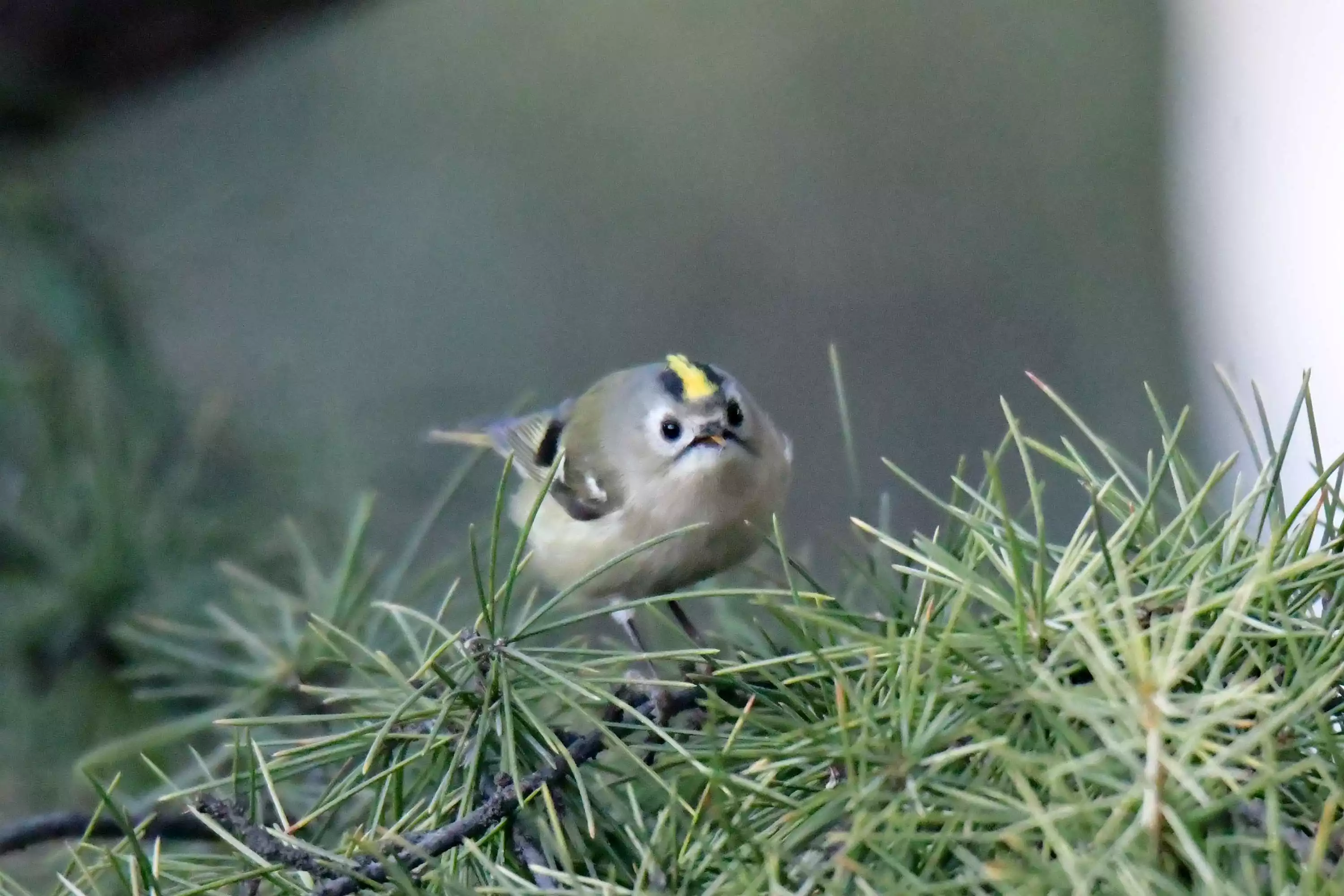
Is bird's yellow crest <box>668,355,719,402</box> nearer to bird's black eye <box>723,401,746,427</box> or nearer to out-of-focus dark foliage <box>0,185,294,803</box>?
bird's black eye <box>723,401,746,427</box>

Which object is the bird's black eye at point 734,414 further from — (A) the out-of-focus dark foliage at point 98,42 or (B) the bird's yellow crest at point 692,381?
(A) the out-of-focus dark foliage at point 98,42

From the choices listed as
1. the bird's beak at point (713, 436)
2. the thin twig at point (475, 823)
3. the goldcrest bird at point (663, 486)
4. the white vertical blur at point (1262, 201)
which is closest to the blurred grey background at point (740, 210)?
the white vertical blur at point (1262, 201)

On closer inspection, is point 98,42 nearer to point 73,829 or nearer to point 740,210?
point 73,829

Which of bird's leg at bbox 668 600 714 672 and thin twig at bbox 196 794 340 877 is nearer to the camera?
thin twig at bbox 196 794 340 877

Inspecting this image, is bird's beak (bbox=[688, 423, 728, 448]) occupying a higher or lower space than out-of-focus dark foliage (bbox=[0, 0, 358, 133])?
lower

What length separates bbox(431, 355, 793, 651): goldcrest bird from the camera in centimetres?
96

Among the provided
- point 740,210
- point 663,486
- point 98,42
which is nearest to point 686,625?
point 663,486

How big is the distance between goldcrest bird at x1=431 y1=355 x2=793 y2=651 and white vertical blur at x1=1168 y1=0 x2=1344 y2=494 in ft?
1.29

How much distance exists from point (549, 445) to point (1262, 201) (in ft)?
3.38

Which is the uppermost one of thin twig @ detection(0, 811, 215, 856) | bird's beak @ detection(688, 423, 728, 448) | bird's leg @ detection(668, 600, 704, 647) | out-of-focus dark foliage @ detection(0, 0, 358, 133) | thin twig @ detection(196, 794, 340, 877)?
out-of-focus dark foliage @ detection(0, 0, 358, 133)

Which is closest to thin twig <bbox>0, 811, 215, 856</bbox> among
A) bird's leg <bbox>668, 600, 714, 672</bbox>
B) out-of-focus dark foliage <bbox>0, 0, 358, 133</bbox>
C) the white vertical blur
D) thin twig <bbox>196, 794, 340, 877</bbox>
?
thin twig <bbox>196, 794, 340, 877</bbox>

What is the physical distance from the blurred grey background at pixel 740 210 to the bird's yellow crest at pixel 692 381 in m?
1.24

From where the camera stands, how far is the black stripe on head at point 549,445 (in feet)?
4.07

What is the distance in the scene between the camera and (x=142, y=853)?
17.5 inches
